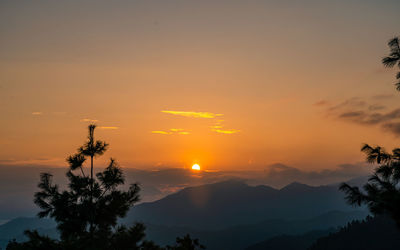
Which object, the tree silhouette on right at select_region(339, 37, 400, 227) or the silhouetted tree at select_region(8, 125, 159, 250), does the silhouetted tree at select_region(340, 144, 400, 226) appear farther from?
the silhouetted tree at select_region(8, 125, 159, 250)

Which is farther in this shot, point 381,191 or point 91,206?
point 91,206

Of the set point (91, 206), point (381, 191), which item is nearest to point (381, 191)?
point (381, 191)

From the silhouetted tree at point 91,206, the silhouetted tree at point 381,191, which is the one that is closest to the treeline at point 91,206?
the silhouetted tree at point 91,206

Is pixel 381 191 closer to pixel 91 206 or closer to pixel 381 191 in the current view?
pixel 381 191

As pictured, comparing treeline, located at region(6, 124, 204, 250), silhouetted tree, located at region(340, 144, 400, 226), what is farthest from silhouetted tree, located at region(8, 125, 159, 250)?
silhouetted tree, located at region(340, 144, 400, 226)

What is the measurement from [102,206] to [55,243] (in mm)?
6979

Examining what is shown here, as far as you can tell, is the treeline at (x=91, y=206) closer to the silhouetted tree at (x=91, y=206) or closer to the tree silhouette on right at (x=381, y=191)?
the silhouetted tree at (x=91, y=206)

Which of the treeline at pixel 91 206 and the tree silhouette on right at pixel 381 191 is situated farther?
the treeline at pixel 91 206

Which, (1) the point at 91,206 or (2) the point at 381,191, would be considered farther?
(1) the point at 91,206

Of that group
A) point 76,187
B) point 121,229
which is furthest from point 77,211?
point 121,229

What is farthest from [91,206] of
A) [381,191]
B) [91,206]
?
[381,191]

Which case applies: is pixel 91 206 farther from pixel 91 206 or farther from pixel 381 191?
pixel 381 191

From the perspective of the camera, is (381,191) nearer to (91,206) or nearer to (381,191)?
(381,191)

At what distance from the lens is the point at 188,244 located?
63.5 feet
